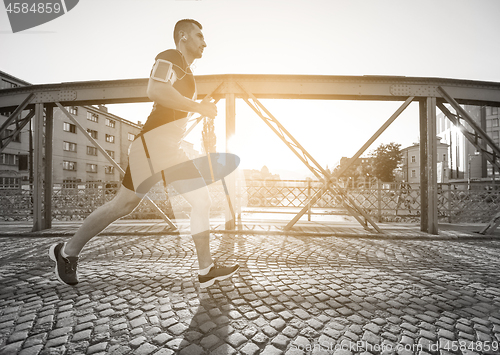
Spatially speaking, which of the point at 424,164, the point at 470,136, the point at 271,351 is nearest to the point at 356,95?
the point at 424,164

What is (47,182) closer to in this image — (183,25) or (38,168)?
(38,168)

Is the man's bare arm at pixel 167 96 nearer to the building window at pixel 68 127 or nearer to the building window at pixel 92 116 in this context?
the building window at pixel 68 127

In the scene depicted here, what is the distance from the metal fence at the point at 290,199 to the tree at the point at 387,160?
42.8 metres

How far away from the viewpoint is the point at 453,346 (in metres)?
1.59

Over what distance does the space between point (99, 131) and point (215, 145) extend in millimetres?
43071

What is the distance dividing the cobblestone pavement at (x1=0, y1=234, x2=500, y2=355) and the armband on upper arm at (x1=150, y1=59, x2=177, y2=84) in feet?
6.00

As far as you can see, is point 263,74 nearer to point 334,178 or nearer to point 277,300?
point 334,178

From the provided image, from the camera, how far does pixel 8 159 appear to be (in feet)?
104

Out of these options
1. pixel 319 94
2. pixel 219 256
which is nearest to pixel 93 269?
pixel 219 256

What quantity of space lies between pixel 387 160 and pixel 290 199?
45.9 meters

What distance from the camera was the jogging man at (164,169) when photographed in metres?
2.26

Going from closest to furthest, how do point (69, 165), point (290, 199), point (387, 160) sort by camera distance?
1. point (290, 199)
2. point (69, 165)
3. point (387, 160)

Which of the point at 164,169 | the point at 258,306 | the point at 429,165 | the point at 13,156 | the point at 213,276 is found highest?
the point at 13,156

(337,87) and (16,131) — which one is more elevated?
(337,87)
